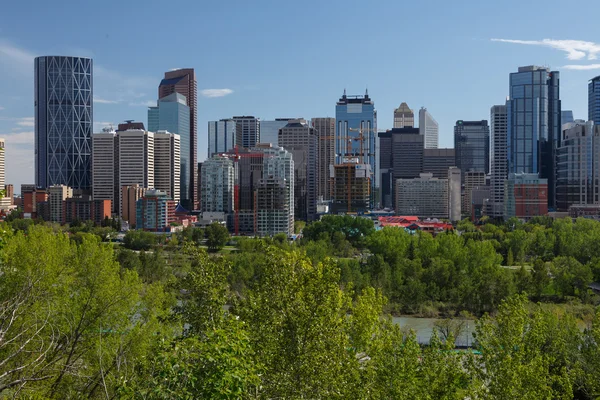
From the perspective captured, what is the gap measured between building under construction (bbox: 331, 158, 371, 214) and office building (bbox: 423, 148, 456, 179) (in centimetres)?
3085

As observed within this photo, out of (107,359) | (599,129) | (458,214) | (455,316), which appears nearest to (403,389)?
(107,359)

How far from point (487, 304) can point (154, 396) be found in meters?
22.0

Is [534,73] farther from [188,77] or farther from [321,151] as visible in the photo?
[188,77]

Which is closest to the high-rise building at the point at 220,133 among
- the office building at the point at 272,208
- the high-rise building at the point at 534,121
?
the high-rise building at the point at 534,121

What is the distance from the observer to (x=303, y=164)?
7669 centimetres

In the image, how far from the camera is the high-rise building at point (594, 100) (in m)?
92.6

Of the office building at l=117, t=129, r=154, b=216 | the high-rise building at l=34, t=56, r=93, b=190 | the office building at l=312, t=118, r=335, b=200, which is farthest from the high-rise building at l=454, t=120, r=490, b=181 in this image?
the high-rise building at l=34, t=56, r=93, b=190

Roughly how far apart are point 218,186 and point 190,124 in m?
47.0

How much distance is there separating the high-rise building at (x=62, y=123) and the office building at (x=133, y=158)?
14.3 metres

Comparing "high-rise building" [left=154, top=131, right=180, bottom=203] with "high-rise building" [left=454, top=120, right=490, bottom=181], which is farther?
"high-rise building" [left=454, top=120, right=490, bottom=181]

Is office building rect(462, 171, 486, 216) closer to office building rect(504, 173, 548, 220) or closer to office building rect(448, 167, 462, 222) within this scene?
office building rect(448, 167, 462, 222)

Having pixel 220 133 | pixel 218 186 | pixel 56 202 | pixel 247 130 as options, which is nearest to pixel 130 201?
pixel 56 202

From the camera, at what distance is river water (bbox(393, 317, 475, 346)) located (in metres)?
19.6

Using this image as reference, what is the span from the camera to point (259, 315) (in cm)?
739
